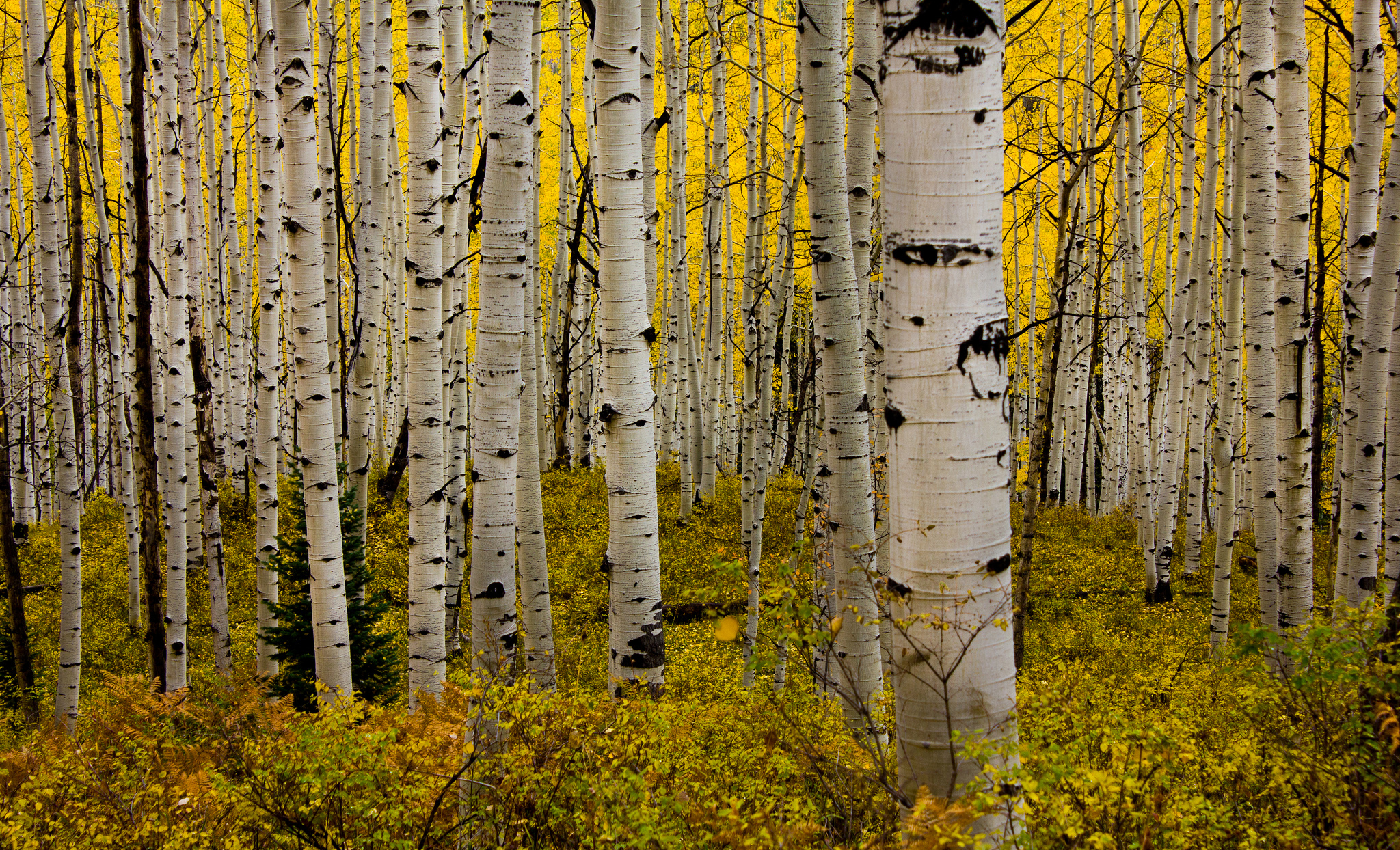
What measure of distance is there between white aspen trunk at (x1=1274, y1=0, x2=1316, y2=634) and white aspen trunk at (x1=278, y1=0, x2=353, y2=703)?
5.51 metres

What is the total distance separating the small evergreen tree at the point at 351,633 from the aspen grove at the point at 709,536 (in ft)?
0.13

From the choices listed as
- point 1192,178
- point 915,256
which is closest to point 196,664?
point 915,256

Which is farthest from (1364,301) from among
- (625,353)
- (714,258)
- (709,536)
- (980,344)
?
(714,258)

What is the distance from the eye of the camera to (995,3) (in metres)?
1.83

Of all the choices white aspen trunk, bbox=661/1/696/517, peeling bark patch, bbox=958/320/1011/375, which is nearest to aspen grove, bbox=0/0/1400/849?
peeling bark patch, bbox=958/320/1011/375

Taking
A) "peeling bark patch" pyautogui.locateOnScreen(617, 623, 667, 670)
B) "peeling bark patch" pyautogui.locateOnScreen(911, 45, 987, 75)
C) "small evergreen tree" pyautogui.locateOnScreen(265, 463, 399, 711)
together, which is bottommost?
"small evergreen tree" pyautogui.locateOnScreen(265, 463, 399, 711)

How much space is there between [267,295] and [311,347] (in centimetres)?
93

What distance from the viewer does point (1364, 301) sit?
534 cm

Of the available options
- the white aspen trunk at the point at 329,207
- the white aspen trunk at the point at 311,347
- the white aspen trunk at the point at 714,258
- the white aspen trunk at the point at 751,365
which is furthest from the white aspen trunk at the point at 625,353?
the white aspen trunk at the point at 714,258

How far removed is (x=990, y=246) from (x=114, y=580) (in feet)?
36.5

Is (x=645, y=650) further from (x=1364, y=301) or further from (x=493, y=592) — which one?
(x=1364, y=301)

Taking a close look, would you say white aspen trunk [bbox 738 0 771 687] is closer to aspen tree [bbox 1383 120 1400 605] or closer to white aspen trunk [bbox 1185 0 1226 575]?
aspen tree [bbox 1383 120 1400 605]

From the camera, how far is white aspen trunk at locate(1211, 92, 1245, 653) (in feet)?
22.8

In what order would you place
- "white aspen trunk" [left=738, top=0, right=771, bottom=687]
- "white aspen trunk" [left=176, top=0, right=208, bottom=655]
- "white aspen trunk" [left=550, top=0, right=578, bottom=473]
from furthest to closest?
"white aspen trunk" [left=550, top=0, right=578, bottom=473] → "white aspen trunk" [left=738, top=0, right=771, bottom=687] → "white aspen trunk" [left=176, top=0, right=208, bottom=655]
